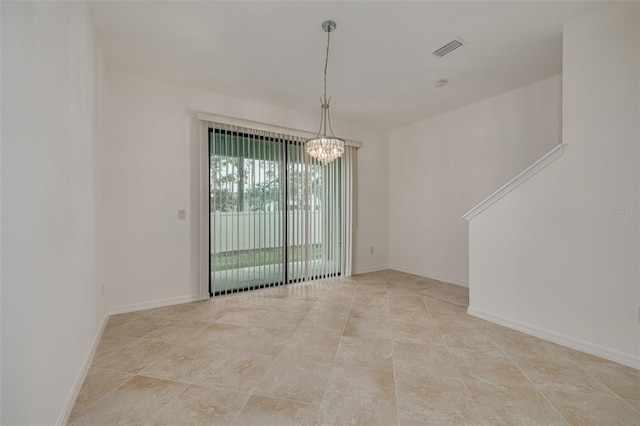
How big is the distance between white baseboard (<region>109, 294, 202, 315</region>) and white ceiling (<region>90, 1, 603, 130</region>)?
263 cm

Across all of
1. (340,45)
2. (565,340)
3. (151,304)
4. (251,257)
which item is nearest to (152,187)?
(151,304)

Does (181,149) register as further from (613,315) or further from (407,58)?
(613,315)

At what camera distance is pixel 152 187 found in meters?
3.32

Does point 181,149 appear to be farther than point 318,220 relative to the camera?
No

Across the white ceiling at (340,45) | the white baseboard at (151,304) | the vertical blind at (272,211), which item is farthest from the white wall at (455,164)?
the white baseboard at (151,304)

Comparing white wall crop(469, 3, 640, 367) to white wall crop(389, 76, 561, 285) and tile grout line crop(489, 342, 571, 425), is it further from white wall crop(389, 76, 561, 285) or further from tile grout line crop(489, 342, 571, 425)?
white wall crop(389, 76, 561, 285)

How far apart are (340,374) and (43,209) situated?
6.38 feet

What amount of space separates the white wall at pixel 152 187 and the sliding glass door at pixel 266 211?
29cm

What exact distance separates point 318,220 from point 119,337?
2.89m

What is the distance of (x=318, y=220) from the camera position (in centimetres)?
458

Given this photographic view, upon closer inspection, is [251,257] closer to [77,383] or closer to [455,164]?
[77,383]

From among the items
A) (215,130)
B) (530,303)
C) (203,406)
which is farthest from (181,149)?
(530,303)

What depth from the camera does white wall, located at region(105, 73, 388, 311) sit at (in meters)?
3.12

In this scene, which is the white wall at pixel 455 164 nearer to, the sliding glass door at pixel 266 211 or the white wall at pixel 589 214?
the white wall at pixel 589 214
